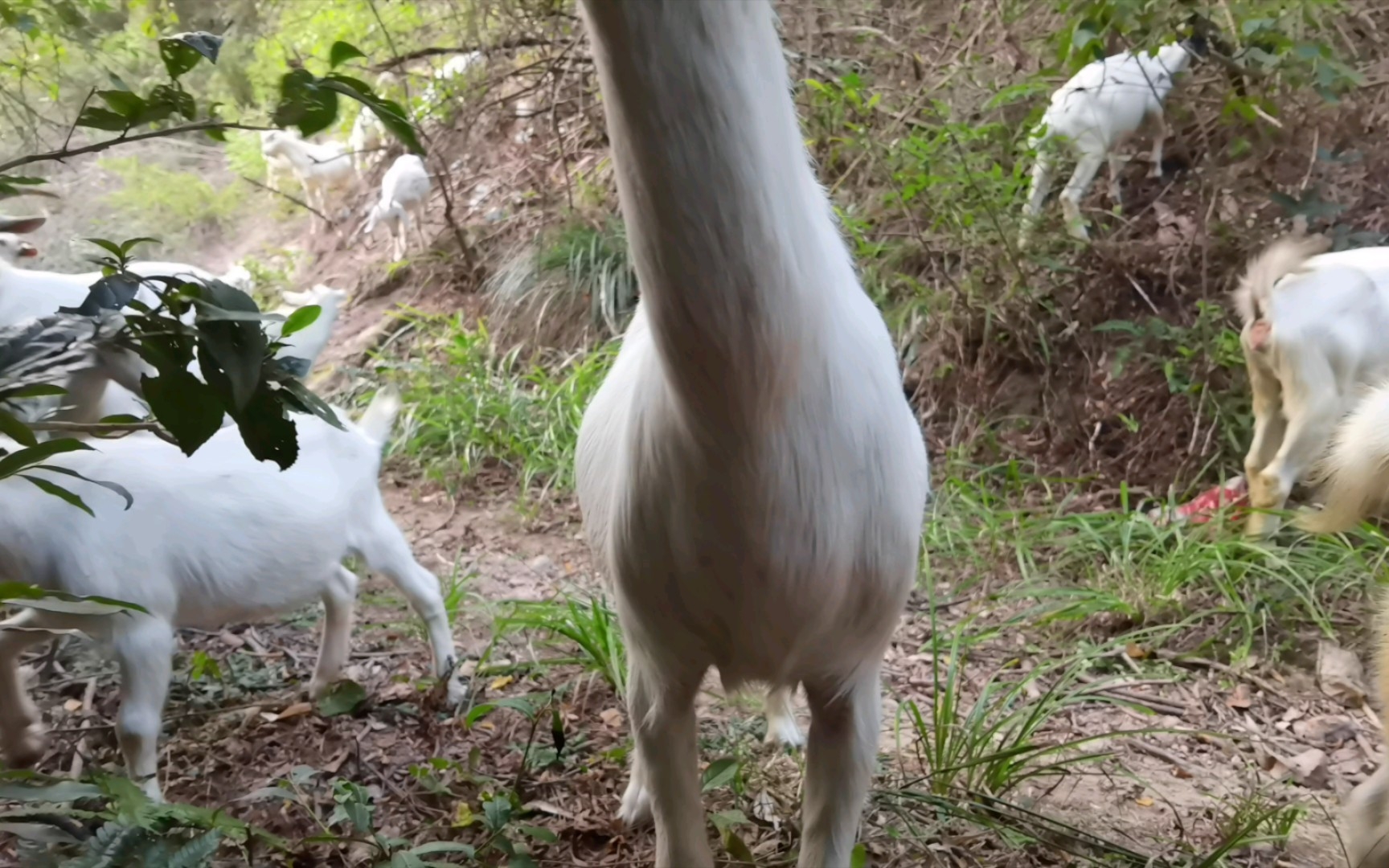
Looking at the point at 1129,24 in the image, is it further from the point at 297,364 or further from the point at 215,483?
the point at 215,483

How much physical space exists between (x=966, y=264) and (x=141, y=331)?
4.01 meters

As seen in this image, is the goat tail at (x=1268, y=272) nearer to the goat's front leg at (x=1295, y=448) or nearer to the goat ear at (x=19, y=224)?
the goat's front leg at (x=1295, y=448)

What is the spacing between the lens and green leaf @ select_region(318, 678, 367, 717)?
8.76 ft

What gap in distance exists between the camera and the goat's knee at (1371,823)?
6.91 ft

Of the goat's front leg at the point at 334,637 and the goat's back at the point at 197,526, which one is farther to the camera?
the goat's front leg at the point at 334,637

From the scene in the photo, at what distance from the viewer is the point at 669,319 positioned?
3.64ft

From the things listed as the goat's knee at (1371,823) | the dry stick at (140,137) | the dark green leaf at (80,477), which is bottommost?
the goat's knee at (1371,823)

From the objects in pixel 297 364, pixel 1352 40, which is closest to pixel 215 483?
A: pixel 297 364

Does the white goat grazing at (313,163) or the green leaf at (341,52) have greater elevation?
the white goat grazing at (313,163)

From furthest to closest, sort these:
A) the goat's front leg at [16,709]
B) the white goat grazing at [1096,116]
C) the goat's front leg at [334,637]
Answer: the white goat grazing at [1096,116]
the goat's front leg at [334,637]
the goat's front leg at [16,709]

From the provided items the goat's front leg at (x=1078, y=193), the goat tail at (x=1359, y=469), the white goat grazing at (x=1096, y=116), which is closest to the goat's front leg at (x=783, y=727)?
the goat tail at (x=1359, y=469)

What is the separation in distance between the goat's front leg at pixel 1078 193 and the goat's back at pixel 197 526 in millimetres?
3410

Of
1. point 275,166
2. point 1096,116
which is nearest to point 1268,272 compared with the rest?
point 1096,116

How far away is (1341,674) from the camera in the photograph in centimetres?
305
